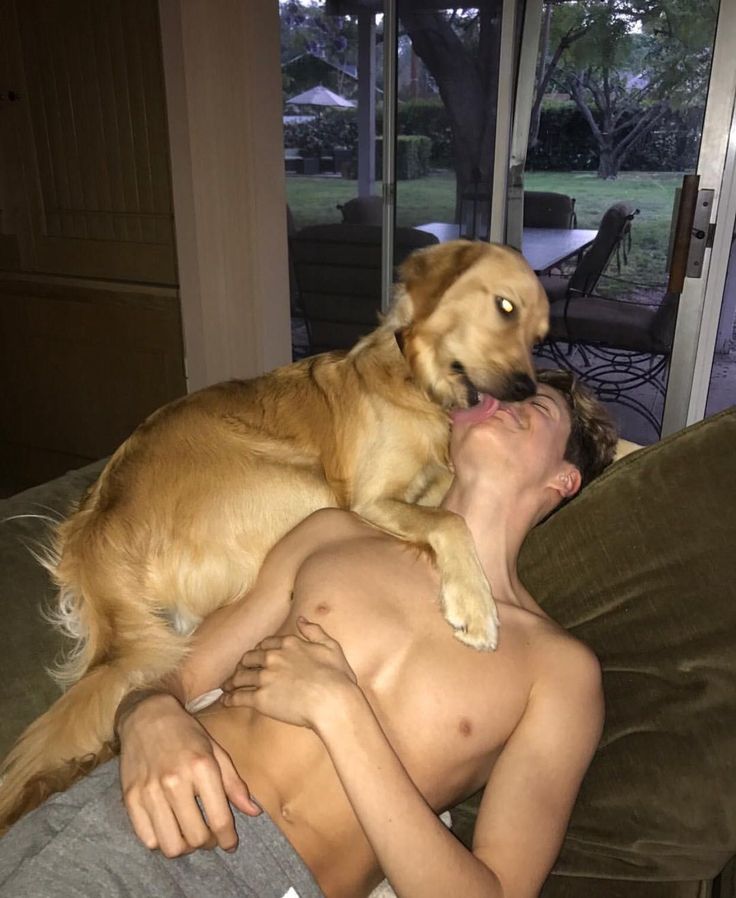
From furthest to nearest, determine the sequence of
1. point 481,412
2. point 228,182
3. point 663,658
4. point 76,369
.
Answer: point 76,369
point 228,182
point 481,412
point 663,658

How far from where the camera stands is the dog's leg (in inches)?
48.8

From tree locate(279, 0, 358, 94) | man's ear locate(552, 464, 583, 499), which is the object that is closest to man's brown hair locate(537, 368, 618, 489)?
man's ear locate(552, 464, 583, 499)

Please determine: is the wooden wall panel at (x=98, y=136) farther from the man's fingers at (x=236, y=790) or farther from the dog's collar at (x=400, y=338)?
the man's fingers at (x=236, y=790)

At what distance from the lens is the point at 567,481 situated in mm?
1455

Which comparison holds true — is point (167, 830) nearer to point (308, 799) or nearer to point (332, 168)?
point (308, 799)

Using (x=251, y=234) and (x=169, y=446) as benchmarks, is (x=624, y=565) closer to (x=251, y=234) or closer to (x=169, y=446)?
(x=169, y=446)

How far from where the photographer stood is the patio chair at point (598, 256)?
11.7ft

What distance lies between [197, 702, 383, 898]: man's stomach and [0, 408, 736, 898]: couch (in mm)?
395

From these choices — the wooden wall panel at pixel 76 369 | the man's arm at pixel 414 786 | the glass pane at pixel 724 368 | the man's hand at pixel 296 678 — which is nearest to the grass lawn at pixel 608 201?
the glass pane at pixel 724 368

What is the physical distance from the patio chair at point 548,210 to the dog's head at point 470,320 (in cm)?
232

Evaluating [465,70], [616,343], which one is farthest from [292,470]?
[465,70]

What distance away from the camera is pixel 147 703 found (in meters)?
1.09

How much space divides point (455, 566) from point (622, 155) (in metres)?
2.84

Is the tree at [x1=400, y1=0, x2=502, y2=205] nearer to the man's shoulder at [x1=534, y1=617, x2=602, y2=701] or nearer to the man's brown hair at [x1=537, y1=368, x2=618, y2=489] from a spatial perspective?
the man's brown hair at [x1=537, y1=368, x2=618, y2=489]
